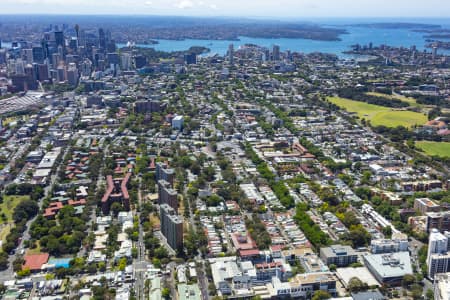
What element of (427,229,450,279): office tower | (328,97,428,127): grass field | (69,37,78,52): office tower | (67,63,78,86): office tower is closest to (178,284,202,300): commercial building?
(427,229,450,279): office tower

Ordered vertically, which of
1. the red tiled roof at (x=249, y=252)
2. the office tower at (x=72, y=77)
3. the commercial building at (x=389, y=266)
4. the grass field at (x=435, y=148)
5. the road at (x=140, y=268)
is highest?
the office tower at (x=72, y=77)

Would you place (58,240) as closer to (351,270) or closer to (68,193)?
(68,193)

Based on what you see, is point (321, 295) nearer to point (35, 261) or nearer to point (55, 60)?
point (35, 261)

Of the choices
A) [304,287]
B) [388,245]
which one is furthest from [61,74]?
[304,287]

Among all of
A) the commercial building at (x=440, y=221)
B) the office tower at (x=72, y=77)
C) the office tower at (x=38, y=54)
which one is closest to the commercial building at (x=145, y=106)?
the office tower at (x=72, y=77)

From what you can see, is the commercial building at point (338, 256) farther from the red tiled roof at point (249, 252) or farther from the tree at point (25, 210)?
the tree at point (25, 210)

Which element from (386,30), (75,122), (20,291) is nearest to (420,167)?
(20,291)
